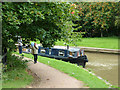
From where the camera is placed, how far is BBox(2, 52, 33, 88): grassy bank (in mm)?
6672

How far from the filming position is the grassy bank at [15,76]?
6.67 m

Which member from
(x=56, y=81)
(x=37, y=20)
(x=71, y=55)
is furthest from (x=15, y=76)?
(x=71, y=55)

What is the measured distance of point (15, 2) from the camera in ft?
22.9

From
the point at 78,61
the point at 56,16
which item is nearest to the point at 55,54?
the point at 78,61

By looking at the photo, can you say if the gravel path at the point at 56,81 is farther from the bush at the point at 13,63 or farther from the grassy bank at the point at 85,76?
the bush at the point at 13,63

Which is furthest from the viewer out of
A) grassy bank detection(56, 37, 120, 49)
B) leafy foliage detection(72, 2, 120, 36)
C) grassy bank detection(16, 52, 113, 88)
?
leafy foliage detection(72, 2, 120, 36)

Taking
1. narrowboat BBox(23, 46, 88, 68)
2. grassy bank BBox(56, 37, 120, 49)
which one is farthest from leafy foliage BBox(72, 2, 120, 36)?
narrowboat BBox(23, 46, 88, 68)

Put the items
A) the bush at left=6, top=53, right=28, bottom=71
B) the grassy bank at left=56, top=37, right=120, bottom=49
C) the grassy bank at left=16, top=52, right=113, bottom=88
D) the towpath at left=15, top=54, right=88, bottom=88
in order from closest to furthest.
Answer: the towpath at left=15, top=54, right=88, bottom=88
the grassy bank at left=16, top=52, right=113, bottom=88
the bush at left=6, top=53, right=28, bottom=71
the grassy bank at left=56, top=37, right=120, bottom=49

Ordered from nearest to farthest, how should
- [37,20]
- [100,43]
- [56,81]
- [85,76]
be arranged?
1. [56,81]
2. [37,20]
3. [85,76]
4. [100,43]

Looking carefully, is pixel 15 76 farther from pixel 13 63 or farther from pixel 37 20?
pixel 37 20

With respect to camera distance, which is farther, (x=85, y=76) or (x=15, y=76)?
(x=85, y=76)

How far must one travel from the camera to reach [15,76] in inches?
294

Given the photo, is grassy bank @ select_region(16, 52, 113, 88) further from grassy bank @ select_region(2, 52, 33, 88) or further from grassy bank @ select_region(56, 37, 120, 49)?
grassy bank @ select_region(56, 37, 120, 49)

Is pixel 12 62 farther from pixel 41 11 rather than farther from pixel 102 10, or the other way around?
pixel 102 10
